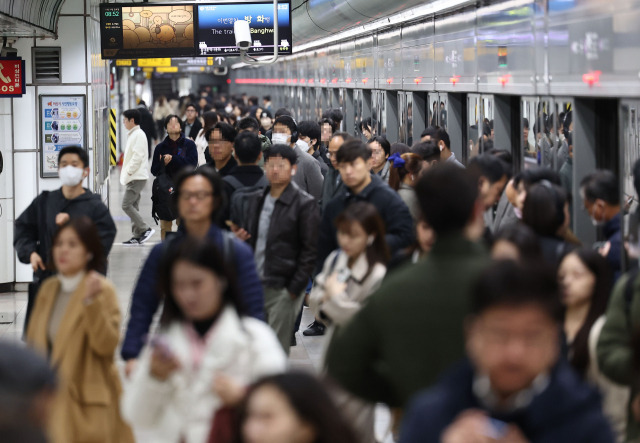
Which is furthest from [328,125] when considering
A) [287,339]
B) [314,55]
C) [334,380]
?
[314,55]

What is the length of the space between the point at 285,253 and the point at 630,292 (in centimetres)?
272

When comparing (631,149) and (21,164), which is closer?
(631,149)

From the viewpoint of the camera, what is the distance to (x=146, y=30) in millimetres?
13016

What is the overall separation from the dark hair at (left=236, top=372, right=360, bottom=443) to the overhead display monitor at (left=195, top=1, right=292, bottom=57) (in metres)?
A: 11.2

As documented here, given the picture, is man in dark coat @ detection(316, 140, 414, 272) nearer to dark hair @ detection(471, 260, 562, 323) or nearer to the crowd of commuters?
the crowd of commuters

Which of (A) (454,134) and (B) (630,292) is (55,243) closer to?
(B) (630,292)

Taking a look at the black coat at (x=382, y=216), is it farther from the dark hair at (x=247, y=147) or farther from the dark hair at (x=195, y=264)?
the dark hair at (x=195, y=264)

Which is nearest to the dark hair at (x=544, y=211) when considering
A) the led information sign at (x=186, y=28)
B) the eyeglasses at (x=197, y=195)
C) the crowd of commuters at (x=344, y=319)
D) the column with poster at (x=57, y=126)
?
the crowd of commuters at (x=344, y=319)

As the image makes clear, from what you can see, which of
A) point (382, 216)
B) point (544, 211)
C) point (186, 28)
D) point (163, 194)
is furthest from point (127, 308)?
point (544, 211)

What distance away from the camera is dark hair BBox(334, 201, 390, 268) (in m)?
4.75

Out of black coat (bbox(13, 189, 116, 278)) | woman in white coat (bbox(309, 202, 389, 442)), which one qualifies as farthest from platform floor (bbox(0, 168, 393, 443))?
black coat (bbox(13, 189, 116, 278))

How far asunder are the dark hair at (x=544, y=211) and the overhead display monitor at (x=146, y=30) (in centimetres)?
850

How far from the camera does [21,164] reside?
1046 cm

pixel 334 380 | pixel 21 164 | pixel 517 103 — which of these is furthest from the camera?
pixel 21 164
